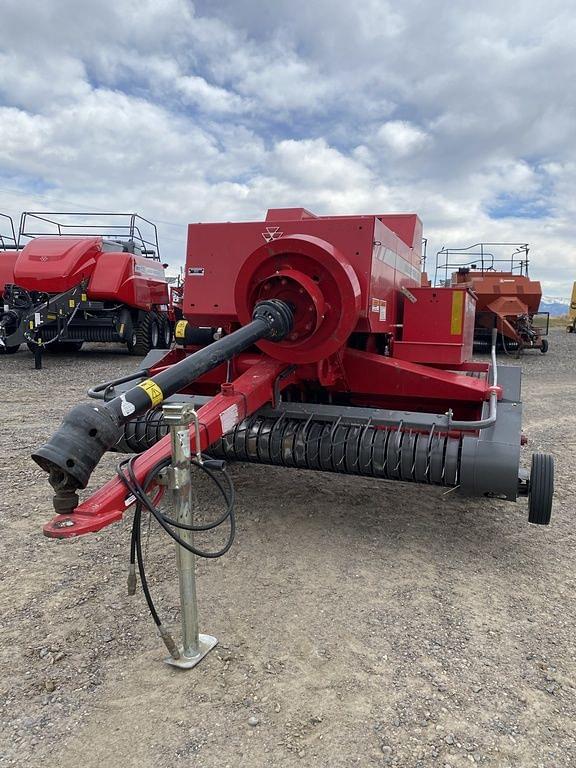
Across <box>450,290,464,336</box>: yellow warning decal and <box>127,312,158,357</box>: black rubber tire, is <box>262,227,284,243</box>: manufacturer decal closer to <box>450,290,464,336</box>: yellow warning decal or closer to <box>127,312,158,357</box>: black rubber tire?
<box>450,290,464,336</box>: yellow warning decal

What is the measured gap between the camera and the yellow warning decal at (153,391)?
227cm

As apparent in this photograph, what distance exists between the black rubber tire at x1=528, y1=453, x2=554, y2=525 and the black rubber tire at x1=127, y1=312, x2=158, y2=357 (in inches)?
383

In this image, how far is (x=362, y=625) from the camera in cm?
266

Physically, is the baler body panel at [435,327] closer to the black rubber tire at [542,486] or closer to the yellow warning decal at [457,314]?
the yellow warning decal at [457,314]

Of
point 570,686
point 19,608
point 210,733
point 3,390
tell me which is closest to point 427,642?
point 570,686

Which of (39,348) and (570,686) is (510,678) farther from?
(39,348)

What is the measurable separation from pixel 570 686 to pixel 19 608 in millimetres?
2379

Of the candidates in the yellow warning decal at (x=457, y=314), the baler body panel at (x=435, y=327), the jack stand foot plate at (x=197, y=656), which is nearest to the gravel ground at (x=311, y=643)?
the jack stand foot plate at (x=197, y=656)

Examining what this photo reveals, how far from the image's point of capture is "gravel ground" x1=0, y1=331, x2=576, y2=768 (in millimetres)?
1988

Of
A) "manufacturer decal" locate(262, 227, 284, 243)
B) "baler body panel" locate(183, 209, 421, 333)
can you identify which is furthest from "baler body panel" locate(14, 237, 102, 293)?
"manufacturer decal" locate(262, 227, 284, 243)

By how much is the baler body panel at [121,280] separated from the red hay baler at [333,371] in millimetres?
6667

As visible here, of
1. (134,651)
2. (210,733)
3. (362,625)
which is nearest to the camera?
(210,733)

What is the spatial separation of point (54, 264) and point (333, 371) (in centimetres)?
814

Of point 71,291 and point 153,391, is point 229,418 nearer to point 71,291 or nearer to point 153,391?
point 153,391
